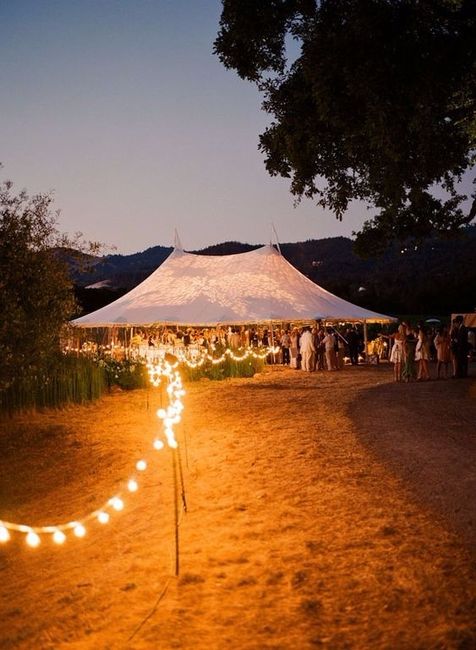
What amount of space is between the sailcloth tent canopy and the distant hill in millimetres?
4755

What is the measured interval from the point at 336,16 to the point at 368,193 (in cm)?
376

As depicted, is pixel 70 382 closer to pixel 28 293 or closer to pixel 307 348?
pixel 28 293

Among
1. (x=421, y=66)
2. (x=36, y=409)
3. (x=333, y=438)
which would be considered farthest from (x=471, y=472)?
(x=36, y=409)

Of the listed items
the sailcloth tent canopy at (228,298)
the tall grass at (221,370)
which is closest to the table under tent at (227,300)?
the sailcloth tent canopy at (228,298)

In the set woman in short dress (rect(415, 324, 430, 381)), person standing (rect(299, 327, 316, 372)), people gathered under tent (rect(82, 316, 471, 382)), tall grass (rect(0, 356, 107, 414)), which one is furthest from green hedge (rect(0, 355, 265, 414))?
woman in short dress (rect(415, 324, 430, 381))

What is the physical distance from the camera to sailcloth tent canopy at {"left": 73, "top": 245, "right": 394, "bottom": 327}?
22.3 m

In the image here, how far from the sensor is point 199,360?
19984 mm

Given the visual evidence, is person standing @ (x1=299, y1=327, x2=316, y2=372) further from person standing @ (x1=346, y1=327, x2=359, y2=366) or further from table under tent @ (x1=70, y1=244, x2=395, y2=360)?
person standing @ (x1=346, y1=327, x2=359, y2=366)

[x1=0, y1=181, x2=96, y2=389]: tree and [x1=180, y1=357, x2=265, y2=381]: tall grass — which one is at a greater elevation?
[x1=0, y1=181, x2=96, y2=389]: tree

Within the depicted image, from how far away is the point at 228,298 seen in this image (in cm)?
2339

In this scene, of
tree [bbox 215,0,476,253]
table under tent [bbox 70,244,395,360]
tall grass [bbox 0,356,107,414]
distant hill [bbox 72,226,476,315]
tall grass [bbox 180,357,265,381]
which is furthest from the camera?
distant hill [bbox 72,226,476,315]

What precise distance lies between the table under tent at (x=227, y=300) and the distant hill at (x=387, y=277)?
483cm

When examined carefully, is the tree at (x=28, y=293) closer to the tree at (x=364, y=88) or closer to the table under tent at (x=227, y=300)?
the tree at (x=364, y=88)

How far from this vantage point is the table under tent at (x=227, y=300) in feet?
73.0
